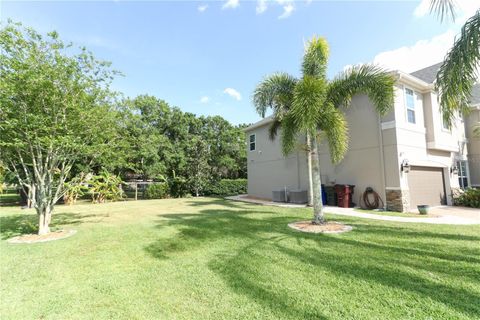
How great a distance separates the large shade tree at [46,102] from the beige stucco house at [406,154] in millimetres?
7673

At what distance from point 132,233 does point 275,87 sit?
6938 mm

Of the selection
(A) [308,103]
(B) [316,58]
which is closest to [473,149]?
(B) [316,58]

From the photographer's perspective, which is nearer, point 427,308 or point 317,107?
point 427,308

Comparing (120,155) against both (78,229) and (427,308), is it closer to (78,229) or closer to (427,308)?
(78,229)

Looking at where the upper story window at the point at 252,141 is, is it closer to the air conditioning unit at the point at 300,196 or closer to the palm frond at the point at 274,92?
the air conditioning unit at the point at 300,196

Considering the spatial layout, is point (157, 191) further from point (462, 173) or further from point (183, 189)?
point (462, 173)

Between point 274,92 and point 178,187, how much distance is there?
1452cm

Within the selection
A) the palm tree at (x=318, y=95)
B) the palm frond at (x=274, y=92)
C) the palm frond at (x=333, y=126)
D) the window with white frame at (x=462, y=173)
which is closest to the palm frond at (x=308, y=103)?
the palm tree at (x=318, y=95)

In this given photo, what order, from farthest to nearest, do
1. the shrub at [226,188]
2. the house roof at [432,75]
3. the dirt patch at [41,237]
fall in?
the shrub at [226,188], the house roof at [432,75], the dirt patch at [41,237]

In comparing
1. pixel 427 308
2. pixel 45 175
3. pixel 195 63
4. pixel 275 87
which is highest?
pixel 195 63

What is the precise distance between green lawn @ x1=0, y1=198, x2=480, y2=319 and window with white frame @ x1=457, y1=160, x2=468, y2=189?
937 centimetres

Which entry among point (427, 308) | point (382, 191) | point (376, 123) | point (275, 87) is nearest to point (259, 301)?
point (427, 308)

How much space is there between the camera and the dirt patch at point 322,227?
7133 mm

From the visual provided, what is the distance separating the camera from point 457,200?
12789mm
